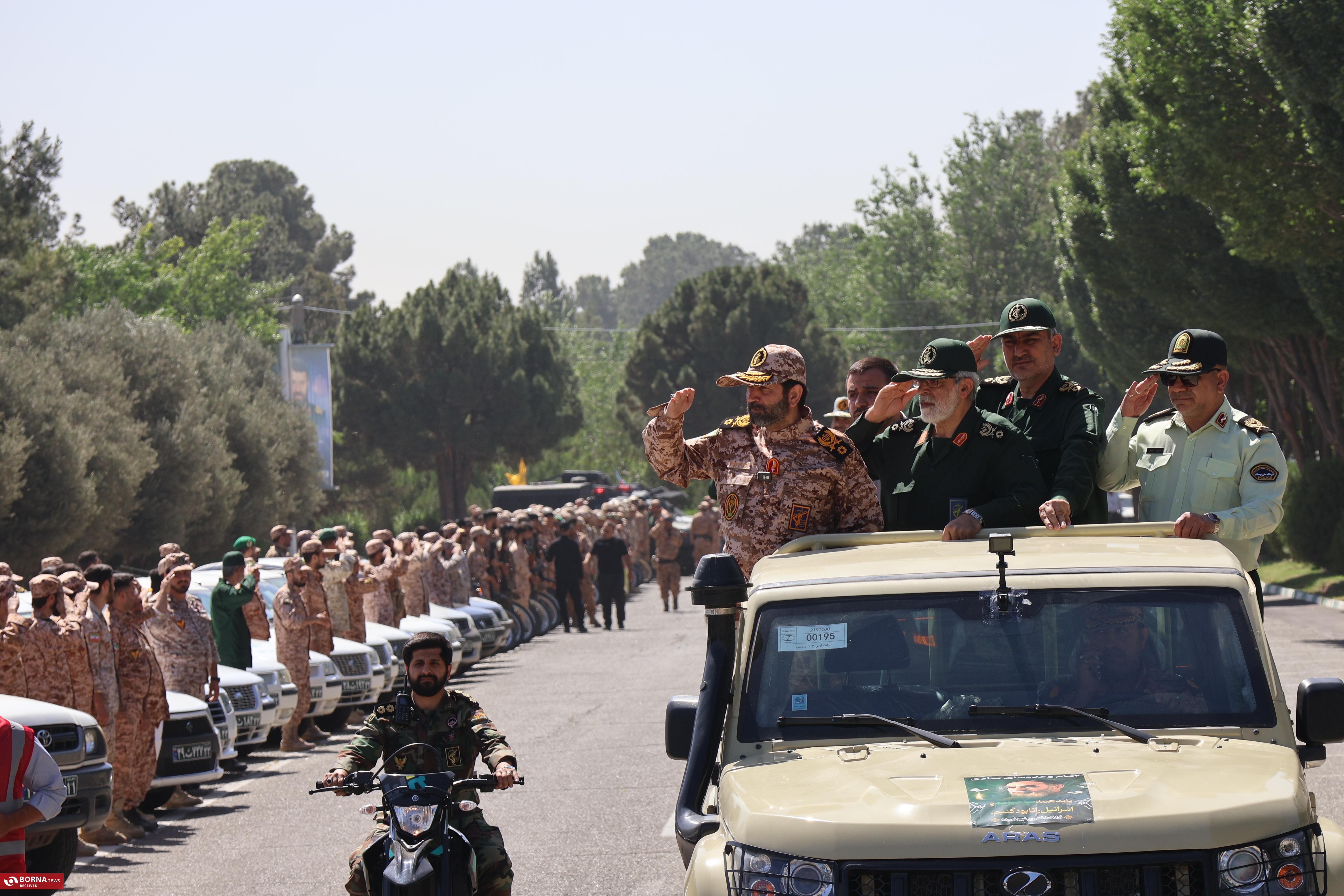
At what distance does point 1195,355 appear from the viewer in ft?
22.4

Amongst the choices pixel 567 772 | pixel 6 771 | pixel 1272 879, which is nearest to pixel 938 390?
pixel 1272 879

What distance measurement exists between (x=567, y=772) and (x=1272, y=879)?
30.1 ft

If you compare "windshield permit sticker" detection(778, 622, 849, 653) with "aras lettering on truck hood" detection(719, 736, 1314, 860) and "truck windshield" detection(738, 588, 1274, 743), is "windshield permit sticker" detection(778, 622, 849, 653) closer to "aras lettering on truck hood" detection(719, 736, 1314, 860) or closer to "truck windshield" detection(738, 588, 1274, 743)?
"truck windshield" detection(738, 588, 1274, 743)

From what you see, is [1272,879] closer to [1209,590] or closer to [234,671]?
[1209,590]

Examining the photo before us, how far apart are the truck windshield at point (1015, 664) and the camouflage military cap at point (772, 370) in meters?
1.78

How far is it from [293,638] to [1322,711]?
490 inches

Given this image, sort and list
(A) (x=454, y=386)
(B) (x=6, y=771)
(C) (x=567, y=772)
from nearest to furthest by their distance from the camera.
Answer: (B) (x=6, y=771) → (C) (x=567, y=772) → (A) (x=454, y=386)

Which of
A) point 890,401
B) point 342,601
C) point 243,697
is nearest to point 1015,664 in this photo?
point 890,401

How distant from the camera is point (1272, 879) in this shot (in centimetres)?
421

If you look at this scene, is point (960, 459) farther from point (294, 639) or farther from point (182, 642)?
point (294, 639)

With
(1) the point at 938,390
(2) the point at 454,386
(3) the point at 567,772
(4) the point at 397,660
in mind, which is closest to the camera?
(1) the point at 938,390

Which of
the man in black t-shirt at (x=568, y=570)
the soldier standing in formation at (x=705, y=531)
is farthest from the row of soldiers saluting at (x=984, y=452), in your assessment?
the soldier standing in formation at (x=705, y=531)

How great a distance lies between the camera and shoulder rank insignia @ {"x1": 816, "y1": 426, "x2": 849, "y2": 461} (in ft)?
22.7

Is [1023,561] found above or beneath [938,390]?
beneath
